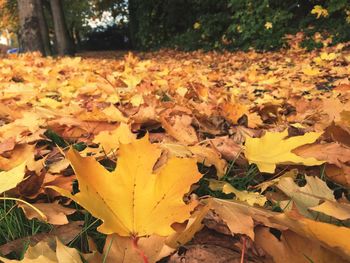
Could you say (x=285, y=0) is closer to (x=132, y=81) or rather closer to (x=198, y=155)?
(x=132, y=81)

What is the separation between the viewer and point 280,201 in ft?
2.86

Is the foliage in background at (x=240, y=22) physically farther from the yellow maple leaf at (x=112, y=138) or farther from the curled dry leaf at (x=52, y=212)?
the curled dry leaf at (x=52, y=212)

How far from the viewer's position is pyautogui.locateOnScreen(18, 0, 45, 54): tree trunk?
8.68 m

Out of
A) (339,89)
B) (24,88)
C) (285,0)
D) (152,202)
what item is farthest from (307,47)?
(152,202)

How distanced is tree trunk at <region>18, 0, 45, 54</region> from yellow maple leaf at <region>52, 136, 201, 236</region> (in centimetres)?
897

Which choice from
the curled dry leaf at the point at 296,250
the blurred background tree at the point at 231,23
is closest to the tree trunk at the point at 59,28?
the blurred background tree at the point at 231,23

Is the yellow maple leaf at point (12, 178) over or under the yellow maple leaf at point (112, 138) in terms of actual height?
over

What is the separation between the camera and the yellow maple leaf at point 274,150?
0.97 metres

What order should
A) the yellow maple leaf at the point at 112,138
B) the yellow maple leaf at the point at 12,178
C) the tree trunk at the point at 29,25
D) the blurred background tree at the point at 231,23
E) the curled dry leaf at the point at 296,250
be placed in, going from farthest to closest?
the tree trunk at the point at 29,25, the blurred background tree at the point at 231,23, the yellow maple leaf at the point at 112,138, the yellow maple leaf at the point at 12,178, the curled dry leaf at the point at 296,250

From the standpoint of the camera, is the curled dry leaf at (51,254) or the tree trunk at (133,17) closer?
the curled dry leaf at (51,254)

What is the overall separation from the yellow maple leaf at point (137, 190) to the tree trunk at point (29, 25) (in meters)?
8.97

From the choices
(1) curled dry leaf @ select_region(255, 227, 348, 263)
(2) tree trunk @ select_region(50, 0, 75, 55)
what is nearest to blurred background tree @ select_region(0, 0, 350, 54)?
(2) tree trunk @ select_region(50, 0, 75, 55)

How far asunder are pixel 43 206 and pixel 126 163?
306 mm

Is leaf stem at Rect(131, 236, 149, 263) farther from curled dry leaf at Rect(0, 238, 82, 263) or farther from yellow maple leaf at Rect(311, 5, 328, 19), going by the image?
yellow maple leaf at Rect(311, 5, 328, 19)
